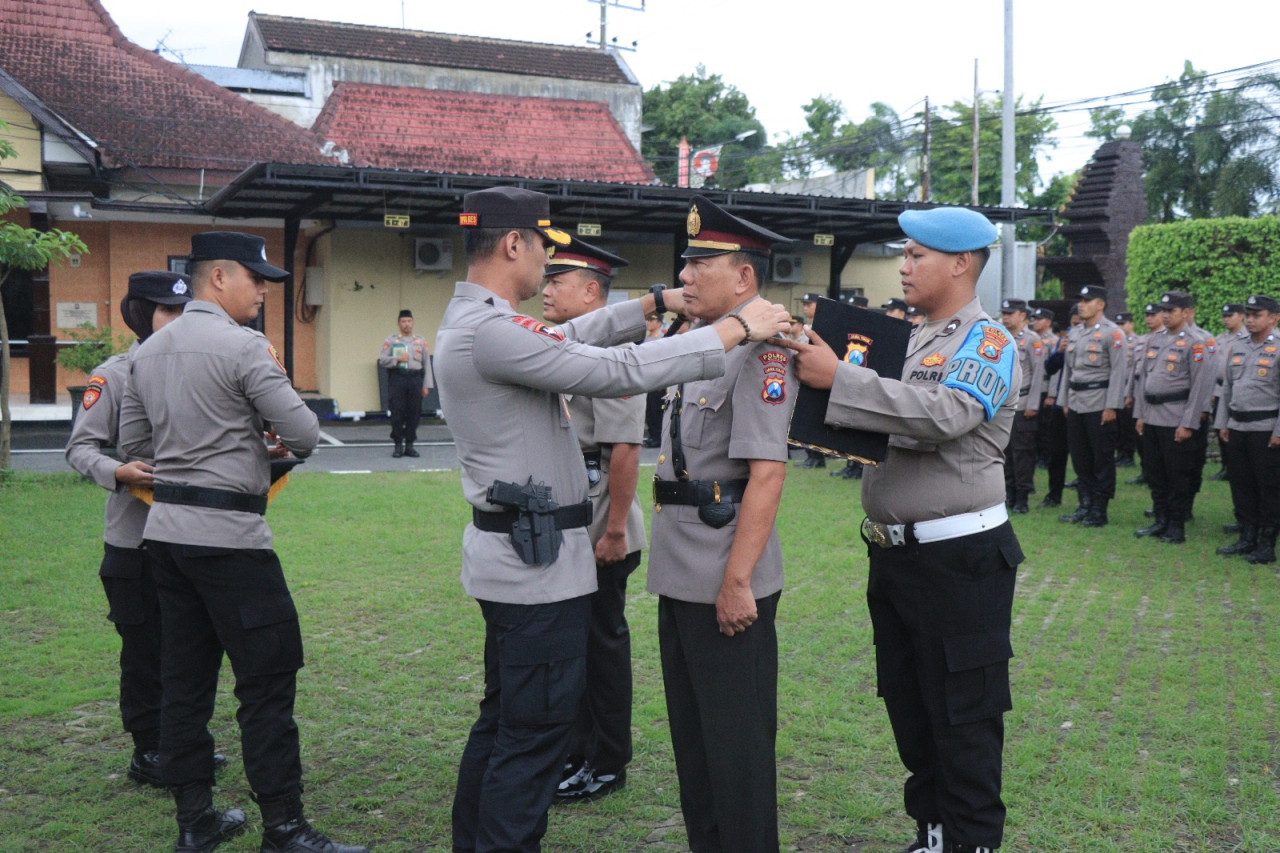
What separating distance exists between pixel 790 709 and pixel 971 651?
1.89 metres

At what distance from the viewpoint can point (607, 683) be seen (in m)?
4.06

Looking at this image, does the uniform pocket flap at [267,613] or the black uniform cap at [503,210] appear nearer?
the black uniform cap at [503,210]

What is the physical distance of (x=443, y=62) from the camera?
2398cm

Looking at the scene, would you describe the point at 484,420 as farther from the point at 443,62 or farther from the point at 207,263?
the point at 443,62

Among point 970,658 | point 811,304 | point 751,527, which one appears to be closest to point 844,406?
point 751,527

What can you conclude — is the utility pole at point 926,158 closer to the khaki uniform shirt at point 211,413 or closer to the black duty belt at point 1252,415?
the black duty belt at point 1252,415

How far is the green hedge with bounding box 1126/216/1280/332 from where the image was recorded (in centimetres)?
1543

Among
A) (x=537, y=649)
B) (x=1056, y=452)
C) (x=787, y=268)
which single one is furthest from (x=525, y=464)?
(x=787, y=268)

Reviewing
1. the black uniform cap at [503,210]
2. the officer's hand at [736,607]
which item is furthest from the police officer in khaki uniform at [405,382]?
the officer's hand at [736,607]

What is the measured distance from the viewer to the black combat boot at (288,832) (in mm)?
3518

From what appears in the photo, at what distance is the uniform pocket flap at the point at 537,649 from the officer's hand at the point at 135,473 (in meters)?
1.71

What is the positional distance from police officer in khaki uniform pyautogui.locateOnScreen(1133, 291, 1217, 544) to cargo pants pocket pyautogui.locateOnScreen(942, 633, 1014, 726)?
23.1 ft

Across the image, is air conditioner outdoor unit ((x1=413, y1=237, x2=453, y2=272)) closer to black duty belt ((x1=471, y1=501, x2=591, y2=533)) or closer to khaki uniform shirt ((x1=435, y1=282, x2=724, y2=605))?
khaki uniform shirt ((x1=435, y1=282, x2=724, y2=605))

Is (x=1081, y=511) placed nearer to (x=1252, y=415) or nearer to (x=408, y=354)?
(x=1252, y=415)
